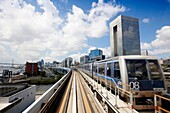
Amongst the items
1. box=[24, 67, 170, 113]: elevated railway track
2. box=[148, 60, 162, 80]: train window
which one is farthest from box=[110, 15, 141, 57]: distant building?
box=[148, 60, 162, 80]: train window

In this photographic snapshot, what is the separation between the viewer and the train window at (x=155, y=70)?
7445mm

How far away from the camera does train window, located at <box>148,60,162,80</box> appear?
745 cm

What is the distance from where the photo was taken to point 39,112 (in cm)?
599

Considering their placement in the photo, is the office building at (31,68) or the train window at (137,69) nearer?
the train window at (137,69)

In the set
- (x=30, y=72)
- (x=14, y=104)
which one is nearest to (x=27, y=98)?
(x=14, y=104)

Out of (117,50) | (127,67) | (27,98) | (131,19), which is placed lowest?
(27,98)

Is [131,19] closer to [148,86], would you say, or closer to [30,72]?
[30,72]

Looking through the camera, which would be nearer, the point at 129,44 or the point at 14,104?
the point at 14,104

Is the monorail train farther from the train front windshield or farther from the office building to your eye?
the office building

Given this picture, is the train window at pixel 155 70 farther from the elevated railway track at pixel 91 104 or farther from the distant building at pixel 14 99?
the distant building at pixel 14 99

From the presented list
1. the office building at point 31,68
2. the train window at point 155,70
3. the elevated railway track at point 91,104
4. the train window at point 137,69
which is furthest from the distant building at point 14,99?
the office building at point 31,68

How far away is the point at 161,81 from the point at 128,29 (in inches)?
3520

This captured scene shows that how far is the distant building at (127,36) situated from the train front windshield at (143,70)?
268ft

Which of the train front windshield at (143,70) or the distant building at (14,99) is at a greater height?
the train front windshield at (143,70)
